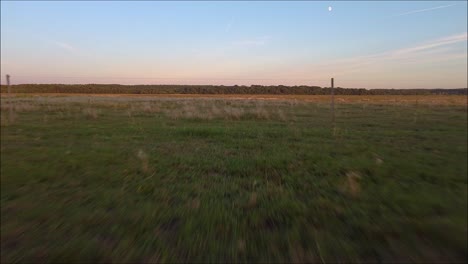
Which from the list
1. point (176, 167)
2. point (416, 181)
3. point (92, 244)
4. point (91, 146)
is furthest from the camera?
point (91, 146)

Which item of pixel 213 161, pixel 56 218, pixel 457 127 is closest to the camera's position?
pixel 56 218

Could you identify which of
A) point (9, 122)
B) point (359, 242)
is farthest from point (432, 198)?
point (9, 122)

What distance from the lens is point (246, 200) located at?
162 inches

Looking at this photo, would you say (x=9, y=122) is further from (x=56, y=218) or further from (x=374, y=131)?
(x=374, y=131)

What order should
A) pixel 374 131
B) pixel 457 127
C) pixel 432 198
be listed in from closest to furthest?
pixel 432 198
pixel 457 127
pixel 374 131

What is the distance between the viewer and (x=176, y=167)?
5945 millimetres

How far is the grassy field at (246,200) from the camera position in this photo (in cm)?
286

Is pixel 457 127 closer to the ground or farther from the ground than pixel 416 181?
farther from the ground

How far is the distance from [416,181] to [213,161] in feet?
12.3

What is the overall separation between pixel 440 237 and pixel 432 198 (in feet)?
3.76

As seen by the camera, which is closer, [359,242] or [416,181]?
[359,242]

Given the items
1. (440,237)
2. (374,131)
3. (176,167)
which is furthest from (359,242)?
(374,131)

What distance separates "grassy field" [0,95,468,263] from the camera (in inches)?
113

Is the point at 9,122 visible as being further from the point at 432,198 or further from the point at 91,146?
the point at 432,198
